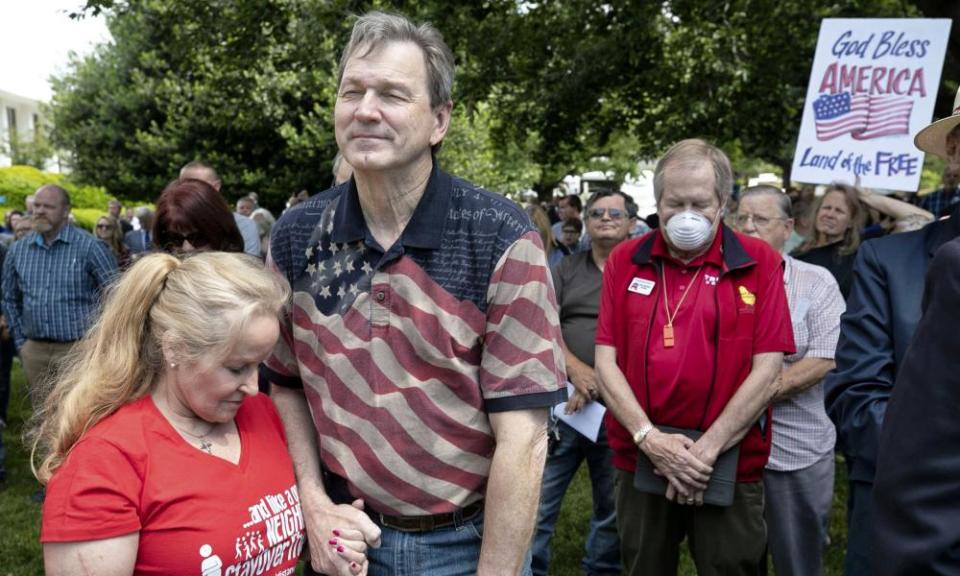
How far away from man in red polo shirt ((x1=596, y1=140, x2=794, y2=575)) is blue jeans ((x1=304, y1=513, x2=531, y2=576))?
4.37 feet

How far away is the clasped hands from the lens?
3111 mm

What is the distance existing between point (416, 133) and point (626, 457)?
1.96 metres

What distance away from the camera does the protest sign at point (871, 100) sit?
5.22 metres

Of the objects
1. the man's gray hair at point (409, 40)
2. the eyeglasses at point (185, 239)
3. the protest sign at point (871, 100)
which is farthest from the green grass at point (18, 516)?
the protest sign at point (871, 100)

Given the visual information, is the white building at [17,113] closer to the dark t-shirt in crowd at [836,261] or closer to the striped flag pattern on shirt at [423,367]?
the dark t-shirt in crowd at [836,261]

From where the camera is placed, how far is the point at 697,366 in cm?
318

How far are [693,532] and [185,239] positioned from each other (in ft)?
7.11

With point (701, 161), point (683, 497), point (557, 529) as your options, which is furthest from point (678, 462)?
point (557, 529)

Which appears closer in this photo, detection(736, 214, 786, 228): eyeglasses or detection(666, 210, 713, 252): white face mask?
detection(666, 210, 713, 252): white face mask

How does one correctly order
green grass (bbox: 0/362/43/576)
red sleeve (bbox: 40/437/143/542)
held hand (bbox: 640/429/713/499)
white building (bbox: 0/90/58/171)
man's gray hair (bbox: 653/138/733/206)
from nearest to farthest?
red sleeve (bbox: 40/437/143/542)
held hand (bbox: 640/429/713/499)
man's gray hair (bbox: 653/138/733/206)
green grass (bbox: 0/362/43/576)
white building (bbox: 0/90/58/171)

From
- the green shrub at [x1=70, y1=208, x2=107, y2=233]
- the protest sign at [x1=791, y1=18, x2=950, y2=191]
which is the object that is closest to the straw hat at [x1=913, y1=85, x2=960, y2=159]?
the protest sign at [x1=791, y1=18, x2=950, y2=191]

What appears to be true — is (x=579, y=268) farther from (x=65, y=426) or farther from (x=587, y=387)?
(x=65, y=426)

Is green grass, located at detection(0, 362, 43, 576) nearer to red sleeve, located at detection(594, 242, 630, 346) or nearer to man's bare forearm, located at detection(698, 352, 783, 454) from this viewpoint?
red sleeve, located at detection(594, 242, 630, 346)

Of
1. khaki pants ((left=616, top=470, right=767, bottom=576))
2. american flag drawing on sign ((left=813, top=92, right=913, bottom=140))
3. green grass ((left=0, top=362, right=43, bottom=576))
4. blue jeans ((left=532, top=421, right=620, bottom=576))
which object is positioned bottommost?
green grass ((left=0, top=362, right=43, bottom=576))
